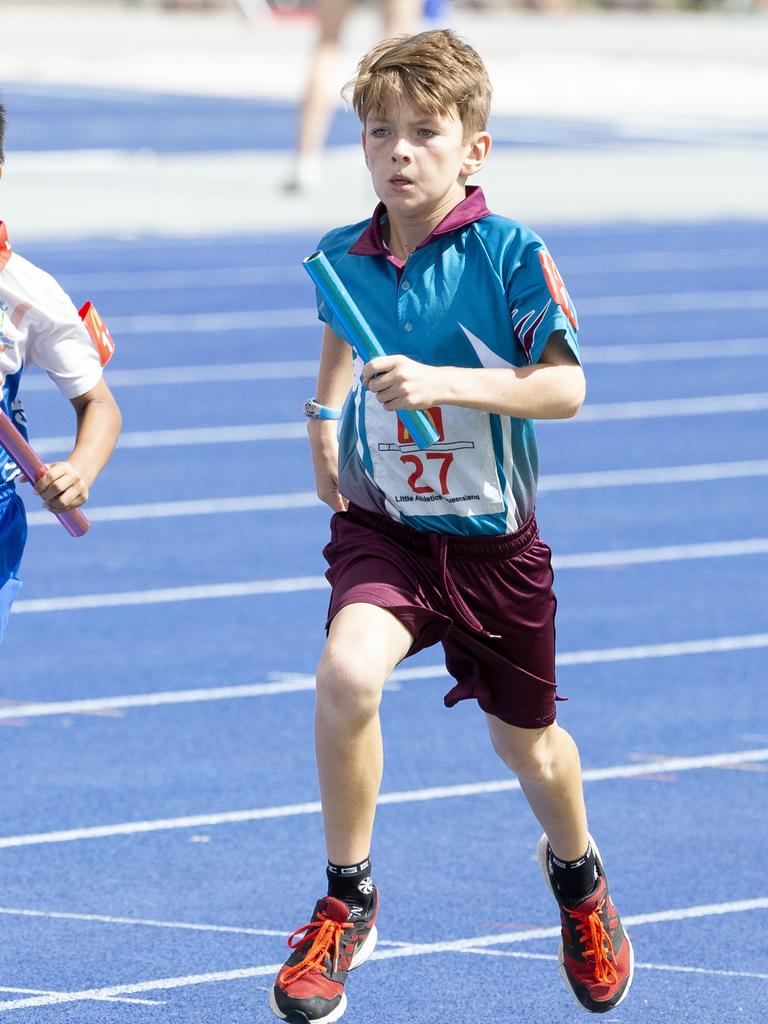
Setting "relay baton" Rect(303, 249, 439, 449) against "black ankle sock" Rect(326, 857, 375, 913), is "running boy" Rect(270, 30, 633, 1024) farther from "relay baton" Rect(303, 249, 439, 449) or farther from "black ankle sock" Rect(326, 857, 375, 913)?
"relay baton" Rect(303, 249, 439, 449)

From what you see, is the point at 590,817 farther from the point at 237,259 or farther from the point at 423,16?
the point at 423,16

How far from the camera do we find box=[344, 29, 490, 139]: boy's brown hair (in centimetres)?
345

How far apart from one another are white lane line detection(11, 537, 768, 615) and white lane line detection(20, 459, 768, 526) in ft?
2.90

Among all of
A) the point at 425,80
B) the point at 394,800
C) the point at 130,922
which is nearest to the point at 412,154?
the point at 425,80

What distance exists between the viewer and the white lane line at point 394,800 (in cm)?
490

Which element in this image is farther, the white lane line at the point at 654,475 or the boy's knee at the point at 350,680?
the white lane line at the point at 654,475

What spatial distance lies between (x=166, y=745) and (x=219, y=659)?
81cm

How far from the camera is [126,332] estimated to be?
11.9 m

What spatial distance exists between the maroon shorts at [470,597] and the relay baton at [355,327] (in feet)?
0.87

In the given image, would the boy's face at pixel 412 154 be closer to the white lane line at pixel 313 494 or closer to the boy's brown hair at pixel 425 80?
the boy's brown hair at pixel 425 80

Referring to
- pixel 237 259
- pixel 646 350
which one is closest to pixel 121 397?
pixel 646 350

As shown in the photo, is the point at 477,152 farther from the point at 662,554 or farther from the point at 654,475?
the point at 654,475

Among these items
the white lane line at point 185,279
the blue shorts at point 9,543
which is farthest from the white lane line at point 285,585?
the white lane line at point 185,279

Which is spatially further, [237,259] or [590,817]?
[237,259]
